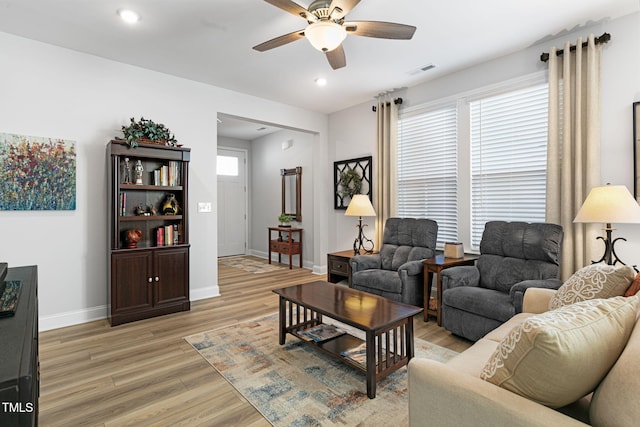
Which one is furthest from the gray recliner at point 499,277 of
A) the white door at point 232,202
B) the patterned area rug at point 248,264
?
the white door at point 232,202

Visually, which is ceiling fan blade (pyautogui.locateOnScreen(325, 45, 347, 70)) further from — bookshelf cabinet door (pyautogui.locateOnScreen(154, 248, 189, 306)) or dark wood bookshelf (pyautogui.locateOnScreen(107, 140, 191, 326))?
bookshelf cabinet door (pyautogui.locateOnScreen(154, 248, 189, 306))

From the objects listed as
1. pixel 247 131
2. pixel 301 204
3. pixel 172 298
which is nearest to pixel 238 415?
pixel 172 298

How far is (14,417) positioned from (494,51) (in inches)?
174

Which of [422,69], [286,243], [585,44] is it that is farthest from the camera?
[286,243]

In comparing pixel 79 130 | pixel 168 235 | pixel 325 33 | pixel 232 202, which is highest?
pixel 325 33

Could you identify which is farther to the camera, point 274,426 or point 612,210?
point 612,210

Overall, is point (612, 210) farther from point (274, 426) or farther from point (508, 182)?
point (274, 426)

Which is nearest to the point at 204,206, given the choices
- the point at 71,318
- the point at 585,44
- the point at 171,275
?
the point at 171,275

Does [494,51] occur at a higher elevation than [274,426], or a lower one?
higher

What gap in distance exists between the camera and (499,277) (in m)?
3.20

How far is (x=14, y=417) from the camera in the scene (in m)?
0.78

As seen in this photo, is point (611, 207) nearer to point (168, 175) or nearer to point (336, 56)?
point (336, 56)

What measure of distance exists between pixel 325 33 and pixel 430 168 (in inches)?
103

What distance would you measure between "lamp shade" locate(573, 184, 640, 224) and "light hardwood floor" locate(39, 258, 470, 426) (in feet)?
4.78
